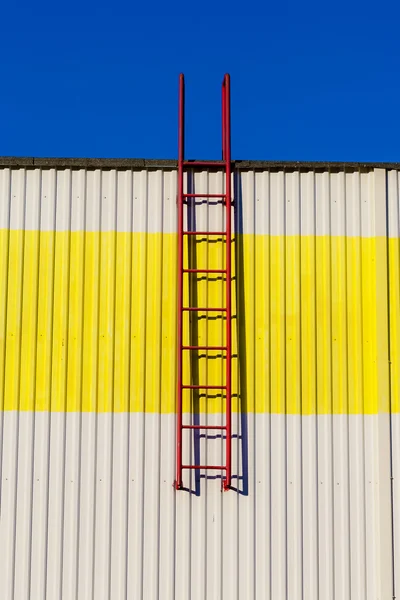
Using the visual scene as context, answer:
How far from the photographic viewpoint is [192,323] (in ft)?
23.5

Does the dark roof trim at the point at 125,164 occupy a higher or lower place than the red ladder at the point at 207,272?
higher

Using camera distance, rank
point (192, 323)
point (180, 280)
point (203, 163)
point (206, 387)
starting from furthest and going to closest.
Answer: point (203, 163) → point (192, 323) → point (180, 280) → point (206, 387)

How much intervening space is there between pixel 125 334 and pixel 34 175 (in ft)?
6.89

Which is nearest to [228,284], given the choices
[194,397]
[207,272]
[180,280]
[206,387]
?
[207,272]

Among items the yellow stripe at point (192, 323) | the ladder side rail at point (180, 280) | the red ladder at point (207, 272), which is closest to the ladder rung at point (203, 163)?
the red ladder at point (207, 272)

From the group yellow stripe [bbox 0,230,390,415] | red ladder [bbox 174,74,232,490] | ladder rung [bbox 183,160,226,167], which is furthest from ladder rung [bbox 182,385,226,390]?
ladder rung [bbox 183,160,226,167]

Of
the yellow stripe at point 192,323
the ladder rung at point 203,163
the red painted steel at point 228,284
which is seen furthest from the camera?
the ladder rung at point 203,163

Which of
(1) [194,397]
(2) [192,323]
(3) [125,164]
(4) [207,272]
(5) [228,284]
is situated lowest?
(1) [194,397]

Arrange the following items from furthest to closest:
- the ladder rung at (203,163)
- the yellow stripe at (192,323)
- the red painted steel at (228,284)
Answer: the ladder rung at (203,163) < the yellow stripe at (192,323) < the red painted steel at (228,284)

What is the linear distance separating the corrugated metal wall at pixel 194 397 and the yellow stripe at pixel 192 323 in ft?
0.07

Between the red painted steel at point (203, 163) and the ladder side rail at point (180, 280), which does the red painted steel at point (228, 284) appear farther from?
the ladder side rail at point (180, 280)

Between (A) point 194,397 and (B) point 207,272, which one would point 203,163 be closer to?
(B) point 207,272

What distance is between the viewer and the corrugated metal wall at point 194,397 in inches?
271

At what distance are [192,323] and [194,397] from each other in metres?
0.81
